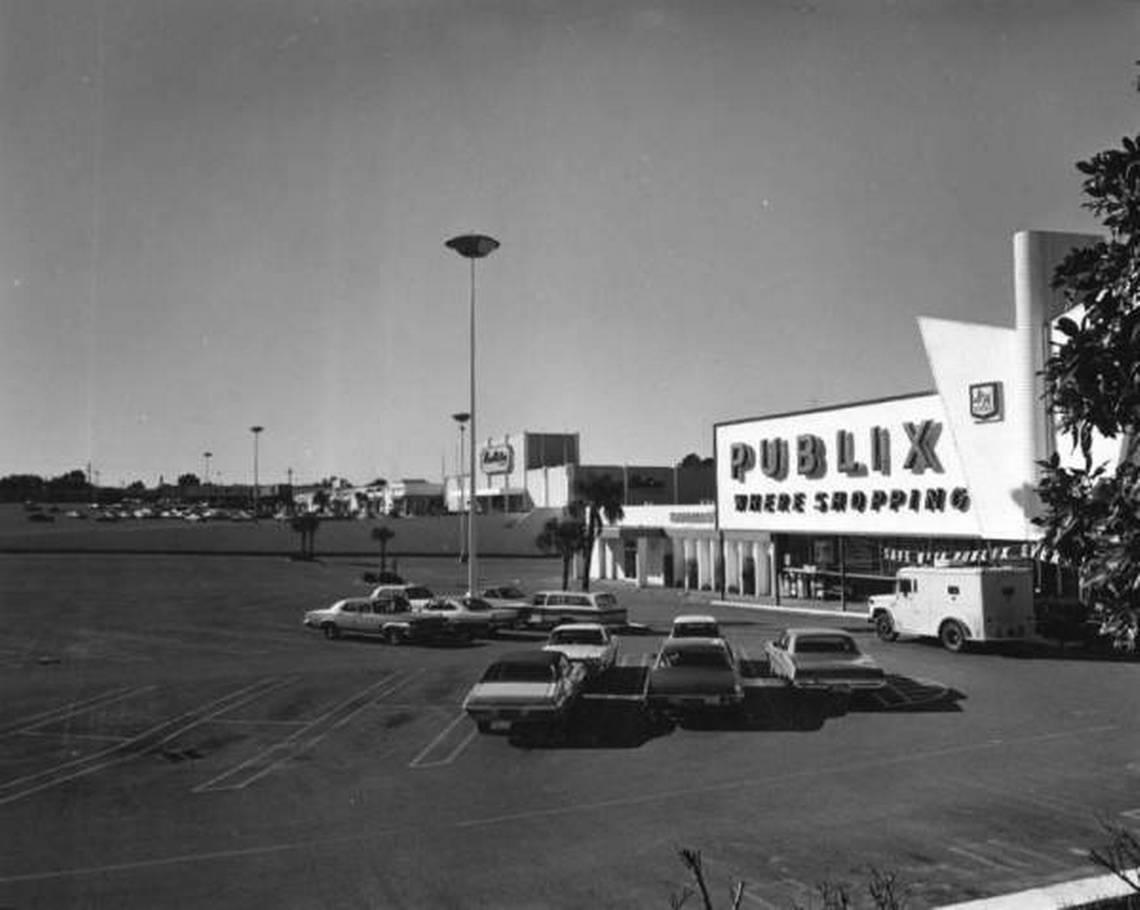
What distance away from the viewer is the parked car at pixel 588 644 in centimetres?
2186

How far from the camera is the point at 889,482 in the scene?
3844 cm

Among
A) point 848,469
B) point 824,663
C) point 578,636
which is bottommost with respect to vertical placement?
point 824,663

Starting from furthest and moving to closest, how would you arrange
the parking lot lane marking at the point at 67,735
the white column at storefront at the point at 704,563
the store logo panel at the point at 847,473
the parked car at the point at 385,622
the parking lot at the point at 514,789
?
the white column at storefront at the point at 704,563
the store logo panel at the point at 847,473
the parked car at the point at 385,622
the parking lot lane marking at the point at 67,735
the parking lot at the point at 514,789

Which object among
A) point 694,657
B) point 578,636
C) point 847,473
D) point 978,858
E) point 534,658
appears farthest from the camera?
point 847,473

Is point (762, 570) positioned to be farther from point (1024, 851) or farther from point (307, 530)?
point (1024, 851)

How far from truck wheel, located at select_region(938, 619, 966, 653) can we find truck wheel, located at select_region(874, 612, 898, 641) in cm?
216

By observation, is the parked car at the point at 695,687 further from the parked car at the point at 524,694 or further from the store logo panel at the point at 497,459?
the store logo panel at the point at 497,459

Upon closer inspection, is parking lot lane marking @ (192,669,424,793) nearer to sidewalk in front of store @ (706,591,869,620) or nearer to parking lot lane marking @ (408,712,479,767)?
parking lot lane marking @ (408,712,479,767)

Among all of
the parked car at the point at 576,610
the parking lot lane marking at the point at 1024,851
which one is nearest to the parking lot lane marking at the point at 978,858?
the parking lot lane marking at the point at 1024,851

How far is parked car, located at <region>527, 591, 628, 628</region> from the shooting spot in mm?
32688

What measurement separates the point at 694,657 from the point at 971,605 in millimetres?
12214

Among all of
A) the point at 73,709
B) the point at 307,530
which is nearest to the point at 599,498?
the point at 73,709

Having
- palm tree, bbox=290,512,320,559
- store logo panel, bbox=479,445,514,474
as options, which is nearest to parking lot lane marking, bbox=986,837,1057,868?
palm tree, bbox=290,512,320,559

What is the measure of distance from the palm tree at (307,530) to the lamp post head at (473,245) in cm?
3776
